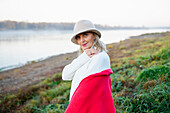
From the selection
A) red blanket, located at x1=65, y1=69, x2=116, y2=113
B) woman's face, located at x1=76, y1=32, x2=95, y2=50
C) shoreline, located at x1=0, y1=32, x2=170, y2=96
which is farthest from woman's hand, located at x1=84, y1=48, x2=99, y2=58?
shoreline, located at x1=0, y1=32, x2=170, y2=96

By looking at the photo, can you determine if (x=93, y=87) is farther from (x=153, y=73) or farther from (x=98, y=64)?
(x=153, y=73)

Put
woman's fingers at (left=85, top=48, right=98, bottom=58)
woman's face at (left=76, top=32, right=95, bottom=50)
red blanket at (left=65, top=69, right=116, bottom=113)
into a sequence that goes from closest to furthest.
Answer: red blanket at (left=65, top=69, right=116, bottom=113)
woman's fingers at (left=85, top=48, right=98, bottom=58)
woman's face at (left=76, top=32, right=95, bottom=50)

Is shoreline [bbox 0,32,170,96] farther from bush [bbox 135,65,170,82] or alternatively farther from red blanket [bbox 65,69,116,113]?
red blanket [bbox 65,69,116,113]

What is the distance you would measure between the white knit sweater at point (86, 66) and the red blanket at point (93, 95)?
6cm

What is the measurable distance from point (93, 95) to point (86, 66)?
0.32 metres

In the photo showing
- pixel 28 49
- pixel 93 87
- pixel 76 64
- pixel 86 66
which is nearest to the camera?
pixel 93 87

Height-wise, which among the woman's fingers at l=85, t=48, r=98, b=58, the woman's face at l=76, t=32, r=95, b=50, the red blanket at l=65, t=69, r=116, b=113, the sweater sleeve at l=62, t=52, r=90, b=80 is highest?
the woman's face at l=76, t=32, r=95, b=50

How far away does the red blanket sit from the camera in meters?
1.20

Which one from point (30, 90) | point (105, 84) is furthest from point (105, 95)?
point (30, 90)

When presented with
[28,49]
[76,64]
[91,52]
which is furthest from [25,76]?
[28,49]

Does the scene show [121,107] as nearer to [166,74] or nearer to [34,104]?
[166,74]

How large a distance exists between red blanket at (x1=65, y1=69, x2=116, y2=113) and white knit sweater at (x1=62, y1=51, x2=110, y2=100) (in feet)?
0.19

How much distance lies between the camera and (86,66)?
1.37m

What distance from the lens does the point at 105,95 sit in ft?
4.12
